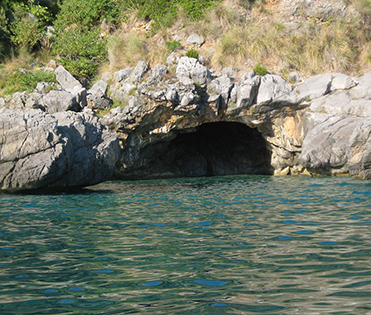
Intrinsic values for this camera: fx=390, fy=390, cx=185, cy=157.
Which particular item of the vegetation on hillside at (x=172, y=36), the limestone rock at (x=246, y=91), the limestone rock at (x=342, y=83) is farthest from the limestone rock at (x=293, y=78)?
the limestone rock at (x=246, y=91)

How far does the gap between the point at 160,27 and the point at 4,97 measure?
32.1ft

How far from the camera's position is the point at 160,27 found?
23.5 metres

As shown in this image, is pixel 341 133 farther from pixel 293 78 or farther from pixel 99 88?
pixel 99 88

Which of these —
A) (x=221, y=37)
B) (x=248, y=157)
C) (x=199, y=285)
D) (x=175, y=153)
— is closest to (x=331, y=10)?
(x=221, y=37)

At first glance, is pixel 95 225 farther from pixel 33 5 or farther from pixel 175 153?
pixel 33 5

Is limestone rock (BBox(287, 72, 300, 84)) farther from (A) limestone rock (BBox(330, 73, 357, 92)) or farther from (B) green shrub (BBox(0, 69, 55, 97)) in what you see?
(B) green shrub (BBox(0, 69, 55, 97))

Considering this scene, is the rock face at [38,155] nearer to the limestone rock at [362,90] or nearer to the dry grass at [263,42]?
the dry grass at [263,42]

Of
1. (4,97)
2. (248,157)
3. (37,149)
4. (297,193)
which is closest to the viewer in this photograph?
(297,193)

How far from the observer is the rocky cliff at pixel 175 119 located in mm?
14328

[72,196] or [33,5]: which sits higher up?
[33,5]

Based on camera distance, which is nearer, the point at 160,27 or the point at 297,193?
the point at 297,193

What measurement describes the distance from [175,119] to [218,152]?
7483 mm

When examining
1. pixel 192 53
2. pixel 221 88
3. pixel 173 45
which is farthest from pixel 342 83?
pixel 173 45

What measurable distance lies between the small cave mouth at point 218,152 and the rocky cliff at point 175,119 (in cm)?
23
